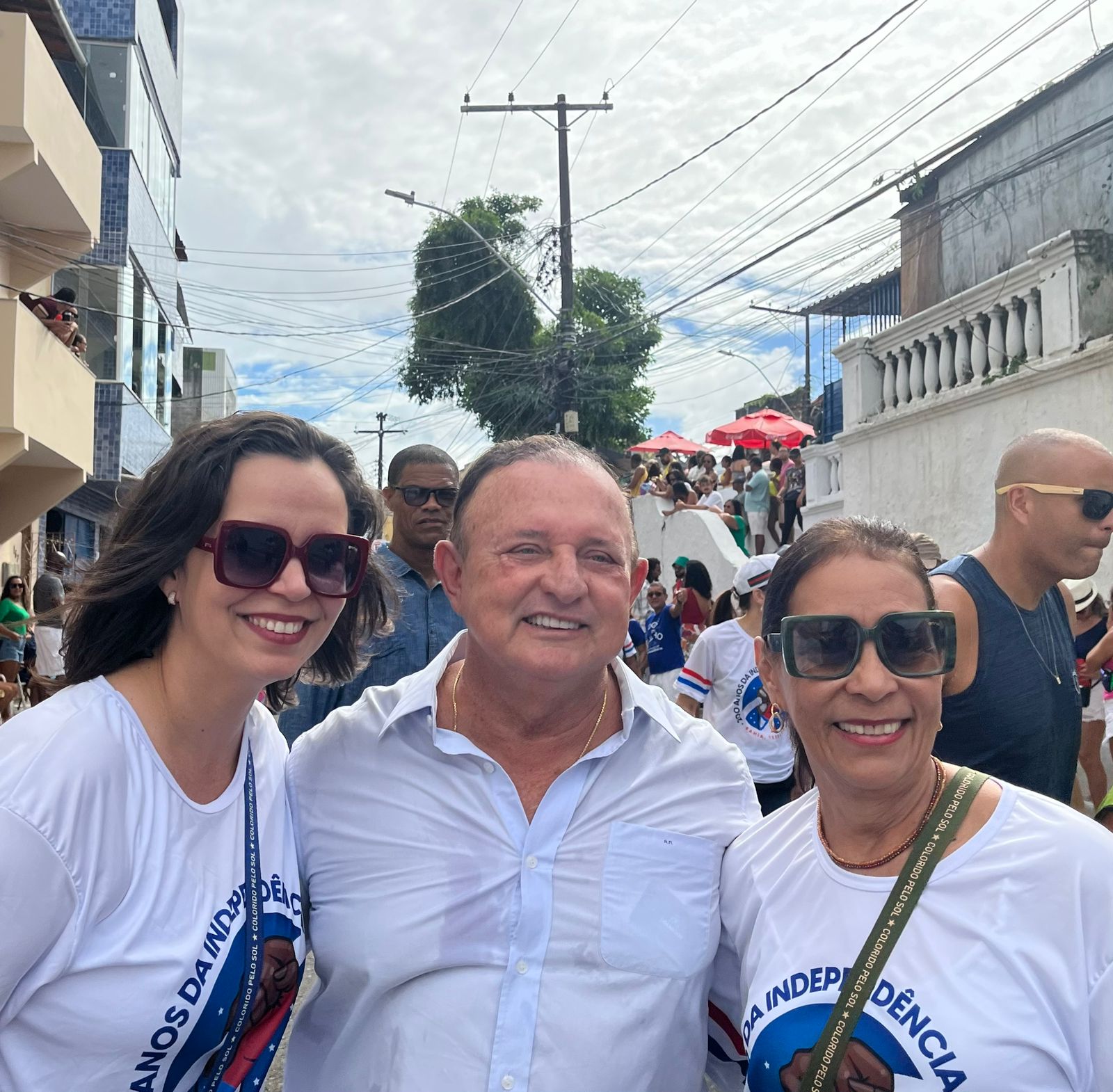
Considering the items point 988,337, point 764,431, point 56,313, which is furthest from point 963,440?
point 764,431

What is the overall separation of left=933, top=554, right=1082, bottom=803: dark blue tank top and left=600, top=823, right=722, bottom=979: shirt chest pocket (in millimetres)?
1553

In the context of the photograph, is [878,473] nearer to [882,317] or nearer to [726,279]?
[726,279]

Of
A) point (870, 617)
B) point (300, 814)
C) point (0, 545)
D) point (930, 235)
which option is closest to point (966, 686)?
point (870, 617)

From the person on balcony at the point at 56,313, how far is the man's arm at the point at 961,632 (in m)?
12.8

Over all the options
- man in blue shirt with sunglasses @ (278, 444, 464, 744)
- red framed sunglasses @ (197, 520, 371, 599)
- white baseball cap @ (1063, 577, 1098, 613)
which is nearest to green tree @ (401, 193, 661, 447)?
white baseball cap @ (1063, 577, 1098, 613)

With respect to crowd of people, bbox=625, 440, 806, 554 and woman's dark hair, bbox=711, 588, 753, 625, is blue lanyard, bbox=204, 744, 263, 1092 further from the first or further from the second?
crowd of people, bbox=625, 440, 806, 554

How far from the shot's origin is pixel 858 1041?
73.0 inches

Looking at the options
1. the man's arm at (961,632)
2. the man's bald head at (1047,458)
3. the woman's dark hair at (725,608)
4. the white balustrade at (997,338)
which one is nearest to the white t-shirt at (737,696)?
the woman's dark hair at (725,608)

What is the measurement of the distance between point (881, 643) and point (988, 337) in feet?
30.9

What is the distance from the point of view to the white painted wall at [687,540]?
16641mm

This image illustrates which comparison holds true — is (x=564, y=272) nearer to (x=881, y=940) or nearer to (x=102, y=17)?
(x=102, y=17)

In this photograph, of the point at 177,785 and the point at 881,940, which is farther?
the point at 177,785

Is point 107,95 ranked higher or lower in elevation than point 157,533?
higher

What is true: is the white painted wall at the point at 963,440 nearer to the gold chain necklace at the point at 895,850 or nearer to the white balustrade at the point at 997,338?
the white balustrade at the point at 997,338
